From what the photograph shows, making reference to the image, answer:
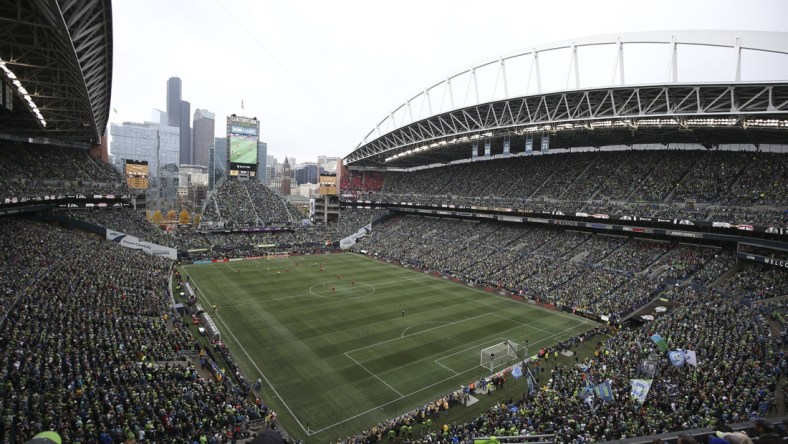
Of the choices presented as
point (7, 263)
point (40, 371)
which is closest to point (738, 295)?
point (40, 371)

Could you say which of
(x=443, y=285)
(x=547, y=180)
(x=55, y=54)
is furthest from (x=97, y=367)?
(x=547, y=180)

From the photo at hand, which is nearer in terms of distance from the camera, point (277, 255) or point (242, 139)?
point (277, 255)

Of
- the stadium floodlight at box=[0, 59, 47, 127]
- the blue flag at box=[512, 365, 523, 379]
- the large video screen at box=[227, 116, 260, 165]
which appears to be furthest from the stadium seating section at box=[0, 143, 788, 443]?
the large video screen at box=[227, 116, 260, 165]

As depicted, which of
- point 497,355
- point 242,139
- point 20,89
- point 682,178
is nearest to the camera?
point 20,89

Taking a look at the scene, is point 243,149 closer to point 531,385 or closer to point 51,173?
point 51,173

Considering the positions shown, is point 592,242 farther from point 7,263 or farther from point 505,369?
point 7,263

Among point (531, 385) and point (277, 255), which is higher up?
point (277, 255)

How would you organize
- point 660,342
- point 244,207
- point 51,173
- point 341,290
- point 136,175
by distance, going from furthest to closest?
point 244,207 → point 136,175 → point 51,173 → point 341,290 → point 660,342

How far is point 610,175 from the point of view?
5162cm

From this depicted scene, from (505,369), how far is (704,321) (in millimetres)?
12985

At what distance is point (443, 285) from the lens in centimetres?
4588

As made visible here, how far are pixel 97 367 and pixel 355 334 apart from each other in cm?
1609

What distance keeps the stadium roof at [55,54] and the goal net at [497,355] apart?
26771 mm

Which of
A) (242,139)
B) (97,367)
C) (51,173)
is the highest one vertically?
(242,139)
